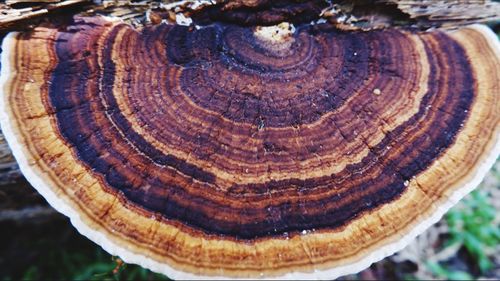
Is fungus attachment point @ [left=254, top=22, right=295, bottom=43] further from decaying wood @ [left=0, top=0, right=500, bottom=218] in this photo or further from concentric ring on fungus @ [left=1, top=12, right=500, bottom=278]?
decaying wood @ [left=0, top=0, right=500, bottom=218]

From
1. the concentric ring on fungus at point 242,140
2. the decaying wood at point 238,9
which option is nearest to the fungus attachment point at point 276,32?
the concentric ring on fungus at point 242,140

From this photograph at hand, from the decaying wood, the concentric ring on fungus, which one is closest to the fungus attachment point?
the concentric ring on fungus

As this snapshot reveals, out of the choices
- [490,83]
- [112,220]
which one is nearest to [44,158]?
[112,220]

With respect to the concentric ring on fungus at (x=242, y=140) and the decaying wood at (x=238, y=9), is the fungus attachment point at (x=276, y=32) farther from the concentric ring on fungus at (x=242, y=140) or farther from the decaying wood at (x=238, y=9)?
the decaying wood at (x=238, y=9)

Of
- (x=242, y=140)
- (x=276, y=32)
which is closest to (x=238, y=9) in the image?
(x=276, y=32)

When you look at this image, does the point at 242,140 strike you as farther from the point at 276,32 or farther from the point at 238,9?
the point at 238,9

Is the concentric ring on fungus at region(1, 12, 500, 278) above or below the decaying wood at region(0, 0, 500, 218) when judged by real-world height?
below

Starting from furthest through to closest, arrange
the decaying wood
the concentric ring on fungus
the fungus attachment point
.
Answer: the fungus attachment point, the decaying wood, the concentric ring on fungus

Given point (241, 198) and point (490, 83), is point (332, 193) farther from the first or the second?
point (490, 83)
